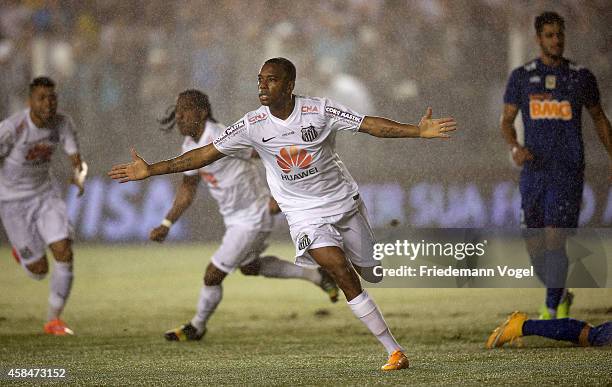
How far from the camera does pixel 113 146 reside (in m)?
10.2

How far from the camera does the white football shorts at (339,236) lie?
278 inches

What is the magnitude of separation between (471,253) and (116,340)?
304 centimetres

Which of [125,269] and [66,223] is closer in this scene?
[66,223]

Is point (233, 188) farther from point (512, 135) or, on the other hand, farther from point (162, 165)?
point (512, 135)

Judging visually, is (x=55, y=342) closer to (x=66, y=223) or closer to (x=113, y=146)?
(x=66, y=223)

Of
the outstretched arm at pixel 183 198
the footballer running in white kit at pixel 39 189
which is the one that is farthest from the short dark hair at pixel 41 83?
the outstretched arm at pixel 183 198

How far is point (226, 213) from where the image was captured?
921 cm

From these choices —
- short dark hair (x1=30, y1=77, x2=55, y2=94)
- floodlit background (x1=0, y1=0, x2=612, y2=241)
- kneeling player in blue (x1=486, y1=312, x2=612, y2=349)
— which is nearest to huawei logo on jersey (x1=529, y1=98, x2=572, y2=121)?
floodlit background (x1=0, y1=0, x2=612, y2=241)

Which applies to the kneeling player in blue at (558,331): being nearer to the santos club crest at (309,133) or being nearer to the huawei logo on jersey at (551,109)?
the huawei logo on jersey at (551,109)

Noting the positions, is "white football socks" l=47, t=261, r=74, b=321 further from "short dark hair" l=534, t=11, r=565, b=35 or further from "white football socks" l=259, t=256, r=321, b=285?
"short dark hair" l=534, t=11, r=565, b=35

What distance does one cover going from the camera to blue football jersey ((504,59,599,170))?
29.5 ft

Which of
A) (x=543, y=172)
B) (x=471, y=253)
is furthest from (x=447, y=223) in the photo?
(x=543, y=172)

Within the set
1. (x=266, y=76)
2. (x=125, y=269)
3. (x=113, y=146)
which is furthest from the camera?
(x=125, y=269)

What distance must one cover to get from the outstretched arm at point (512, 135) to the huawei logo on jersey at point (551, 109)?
0.17 meters
